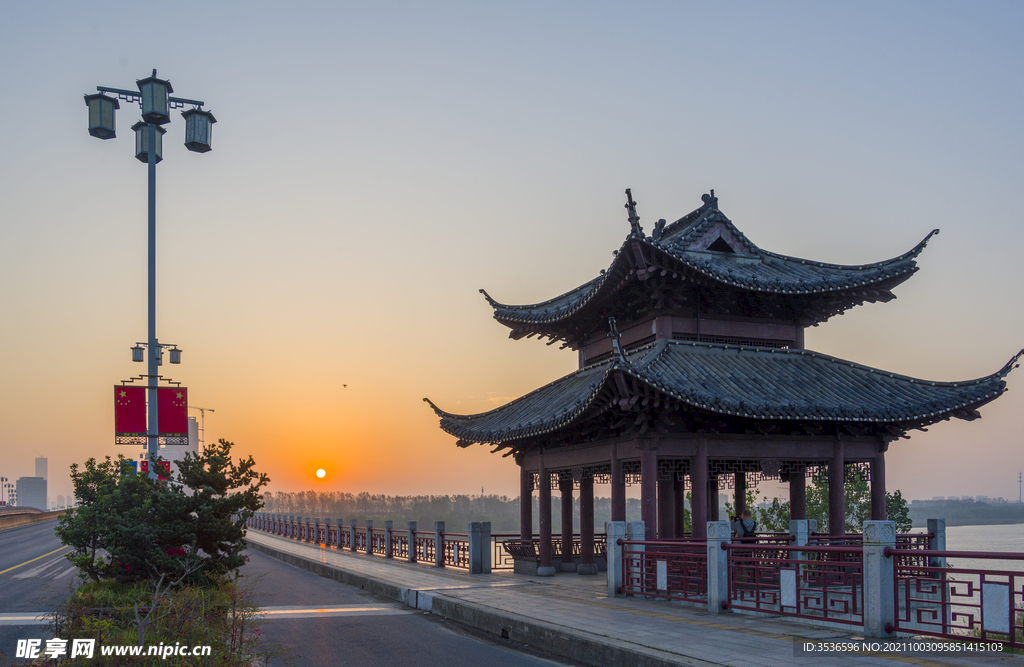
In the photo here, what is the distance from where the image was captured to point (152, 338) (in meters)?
17.5

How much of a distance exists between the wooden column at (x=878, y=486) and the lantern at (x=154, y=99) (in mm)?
17379

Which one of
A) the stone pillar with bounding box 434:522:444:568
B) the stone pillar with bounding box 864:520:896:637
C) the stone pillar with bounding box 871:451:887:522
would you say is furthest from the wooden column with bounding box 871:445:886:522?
the stone pillar with bounding box 434:522:444:568

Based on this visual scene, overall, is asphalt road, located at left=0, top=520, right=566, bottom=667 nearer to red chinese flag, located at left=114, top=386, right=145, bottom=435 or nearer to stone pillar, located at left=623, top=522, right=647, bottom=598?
stone pillar, located at left=623, top=522, right=647, bottom=598

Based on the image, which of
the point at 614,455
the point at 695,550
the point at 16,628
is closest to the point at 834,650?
the point at 695,550

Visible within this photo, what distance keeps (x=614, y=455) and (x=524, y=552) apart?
20.0ft

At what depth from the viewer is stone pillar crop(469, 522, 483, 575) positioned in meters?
23.2

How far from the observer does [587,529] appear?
23078 millimetres

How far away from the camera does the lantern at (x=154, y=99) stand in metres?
16.5

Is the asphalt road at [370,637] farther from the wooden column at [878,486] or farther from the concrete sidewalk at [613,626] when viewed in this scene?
the wooden column at [878,486]

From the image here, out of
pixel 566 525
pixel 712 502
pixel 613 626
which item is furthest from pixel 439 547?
pixel 613 626

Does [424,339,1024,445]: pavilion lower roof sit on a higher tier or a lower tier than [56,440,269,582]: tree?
higher

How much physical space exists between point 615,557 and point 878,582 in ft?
21.2

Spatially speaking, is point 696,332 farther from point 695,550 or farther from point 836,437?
point 695,550

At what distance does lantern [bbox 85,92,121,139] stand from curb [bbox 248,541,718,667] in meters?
11.4
